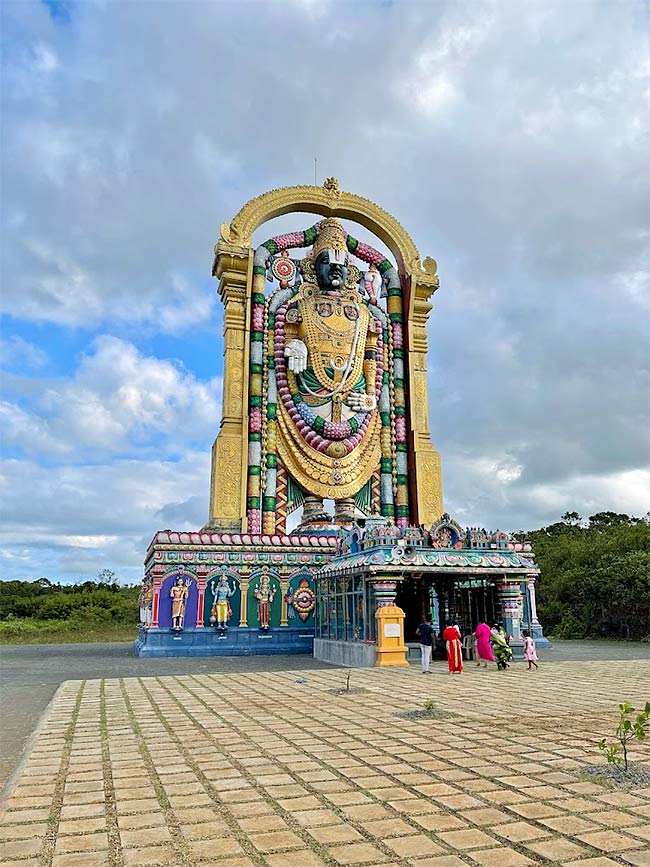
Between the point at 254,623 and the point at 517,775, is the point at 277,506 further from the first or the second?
the point at 517,775

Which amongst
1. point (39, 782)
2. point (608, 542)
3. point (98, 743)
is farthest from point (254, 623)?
point (608, 542)

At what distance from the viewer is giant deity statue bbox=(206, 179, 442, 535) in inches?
842

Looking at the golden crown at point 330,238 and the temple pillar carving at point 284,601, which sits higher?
the golden crown at point 330,238

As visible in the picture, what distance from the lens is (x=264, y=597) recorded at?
1870cm

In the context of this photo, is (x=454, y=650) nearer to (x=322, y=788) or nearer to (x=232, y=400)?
(x=322, y=788)

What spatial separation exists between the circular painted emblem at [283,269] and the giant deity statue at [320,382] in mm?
38

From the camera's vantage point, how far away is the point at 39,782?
15.5ft

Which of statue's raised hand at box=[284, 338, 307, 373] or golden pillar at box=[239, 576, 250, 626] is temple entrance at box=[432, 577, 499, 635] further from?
statue's raised hand at box=[284, 338, 307, 373]

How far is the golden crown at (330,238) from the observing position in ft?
76.7

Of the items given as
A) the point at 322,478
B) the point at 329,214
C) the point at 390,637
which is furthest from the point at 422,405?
the point at 390,637

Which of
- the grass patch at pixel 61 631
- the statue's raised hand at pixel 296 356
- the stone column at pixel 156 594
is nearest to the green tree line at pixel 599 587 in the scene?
the statue's raised hand at pixel 296 356

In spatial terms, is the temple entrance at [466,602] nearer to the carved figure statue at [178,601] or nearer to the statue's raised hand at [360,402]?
the carved figure statue at [178,601]

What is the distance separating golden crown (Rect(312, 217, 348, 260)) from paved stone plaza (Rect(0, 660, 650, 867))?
58.7 ft

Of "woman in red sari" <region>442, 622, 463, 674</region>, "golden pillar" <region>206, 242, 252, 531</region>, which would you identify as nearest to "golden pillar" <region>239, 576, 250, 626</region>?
"golden pillar" <region>206, 242, 252, 531</region>
